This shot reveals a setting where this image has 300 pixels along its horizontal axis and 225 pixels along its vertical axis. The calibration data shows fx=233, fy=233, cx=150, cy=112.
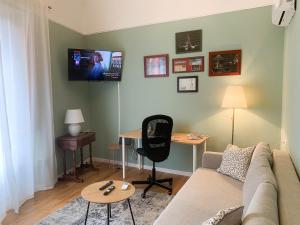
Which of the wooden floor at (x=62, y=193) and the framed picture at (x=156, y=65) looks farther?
the framed picture at (x=156, y=65)

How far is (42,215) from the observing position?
109 inches

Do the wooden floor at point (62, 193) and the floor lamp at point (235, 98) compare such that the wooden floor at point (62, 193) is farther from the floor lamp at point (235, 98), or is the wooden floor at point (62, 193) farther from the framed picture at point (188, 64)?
the framed picture at point (188, 64)

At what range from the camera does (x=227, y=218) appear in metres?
1.25

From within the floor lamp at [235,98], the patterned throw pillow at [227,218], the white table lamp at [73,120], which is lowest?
the patterned throw pillow at [227,218]

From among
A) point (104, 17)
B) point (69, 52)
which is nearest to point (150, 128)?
point (69, 52)

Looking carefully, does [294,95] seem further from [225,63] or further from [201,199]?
[225,63]

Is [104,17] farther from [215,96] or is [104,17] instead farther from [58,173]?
[58,173]

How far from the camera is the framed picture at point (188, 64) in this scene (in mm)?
3730

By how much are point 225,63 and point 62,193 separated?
308 centimetres

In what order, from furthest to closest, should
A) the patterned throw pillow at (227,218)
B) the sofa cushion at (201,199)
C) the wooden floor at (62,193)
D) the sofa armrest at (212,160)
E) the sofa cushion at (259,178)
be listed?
the sofa armrest at (212,160) < the wooden floor at (62,193) < the sofa cushion at (201,199) < the sofa cushion at (259,178) < the patterned throw pillow at (227,218)

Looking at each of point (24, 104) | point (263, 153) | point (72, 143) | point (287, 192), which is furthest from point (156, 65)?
point (287, 192)

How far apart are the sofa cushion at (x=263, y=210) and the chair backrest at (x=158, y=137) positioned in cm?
190

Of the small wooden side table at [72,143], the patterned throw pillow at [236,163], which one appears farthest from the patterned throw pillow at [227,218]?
the small wooden side table at [72,143]

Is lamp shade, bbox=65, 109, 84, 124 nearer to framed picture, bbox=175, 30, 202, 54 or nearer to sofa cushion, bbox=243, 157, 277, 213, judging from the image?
framed picture, bbox=175, 30, 202, 54
